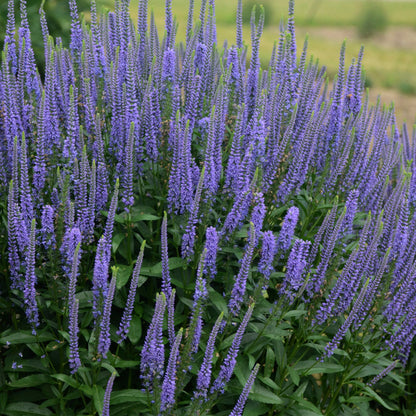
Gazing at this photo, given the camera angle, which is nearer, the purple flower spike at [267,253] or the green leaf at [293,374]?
the purple flower spike at [267,253]

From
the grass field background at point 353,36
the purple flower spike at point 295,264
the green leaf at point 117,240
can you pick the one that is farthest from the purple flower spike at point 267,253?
the grass field background at point 353,36

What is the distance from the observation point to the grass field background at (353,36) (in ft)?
58.5

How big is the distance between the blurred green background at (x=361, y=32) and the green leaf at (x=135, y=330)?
1172 centimetres

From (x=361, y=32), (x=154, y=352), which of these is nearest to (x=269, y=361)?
(x=154, y=352)

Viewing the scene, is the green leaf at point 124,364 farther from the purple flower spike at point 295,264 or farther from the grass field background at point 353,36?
the grass field background at point 353,36

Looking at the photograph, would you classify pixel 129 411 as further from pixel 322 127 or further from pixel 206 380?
pixel 322 127

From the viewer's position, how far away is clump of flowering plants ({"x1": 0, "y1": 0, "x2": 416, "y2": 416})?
3.42 metres

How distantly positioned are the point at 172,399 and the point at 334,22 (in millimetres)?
22822

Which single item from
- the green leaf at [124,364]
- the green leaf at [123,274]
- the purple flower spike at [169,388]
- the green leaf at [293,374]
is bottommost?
the green leaf at [293,374]

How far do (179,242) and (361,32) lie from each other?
2035 cm

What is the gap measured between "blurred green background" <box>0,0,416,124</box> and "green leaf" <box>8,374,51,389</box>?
12152 mm

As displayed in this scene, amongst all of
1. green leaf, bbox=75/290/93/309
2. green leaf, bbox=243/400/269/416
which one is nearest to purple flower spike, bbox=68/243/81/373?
green leaf, bbox=75/290/93/309

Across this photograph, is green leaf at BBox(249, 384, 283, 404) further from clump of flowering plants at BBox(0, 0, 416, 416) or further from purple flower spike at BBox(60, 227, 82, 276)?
purple flower spike at BBox(60, 227, 82, 276)

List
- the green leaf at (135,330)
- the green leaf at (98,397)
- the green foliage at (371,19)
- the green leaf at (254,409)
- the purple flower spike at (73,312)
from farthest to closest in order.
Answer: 1. the green foliage at (371,19)
2. the green leaf at (254,409)
3. the green leaf at (135,330)
4. the green leaf at (98,397)
5. the purple flower spike at (73,312)
